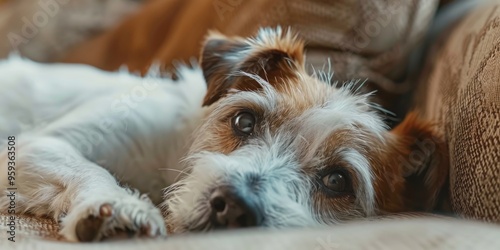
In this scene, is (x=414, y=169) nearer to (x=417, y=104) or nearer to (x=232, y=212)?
(x=417, y=104)

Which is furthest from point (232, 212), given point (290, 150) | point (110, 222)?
point (290, 150)

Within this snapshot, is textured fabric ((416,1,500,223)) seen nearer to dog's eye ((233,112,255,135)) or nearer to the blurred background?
the blurred background

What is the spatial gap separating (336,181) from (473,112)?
0.38m

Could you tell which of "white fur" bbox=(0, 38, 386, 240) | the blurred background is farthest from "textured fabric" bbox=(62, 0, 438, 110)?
"white fur" bbox=(0, 38, 386, 240)

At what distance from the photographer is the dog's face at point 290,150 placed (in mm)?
1405

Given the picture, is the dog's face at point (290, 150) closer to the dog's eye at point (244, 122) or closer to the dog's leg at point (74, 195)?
the dog's eye at point (244, 122)

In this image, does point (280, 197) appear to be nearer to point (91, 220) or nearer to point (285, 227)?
point (285, 227)

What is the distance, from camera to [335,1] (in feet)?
6.53

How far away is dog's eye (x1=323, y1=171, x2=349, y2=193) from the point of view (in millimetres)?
1602

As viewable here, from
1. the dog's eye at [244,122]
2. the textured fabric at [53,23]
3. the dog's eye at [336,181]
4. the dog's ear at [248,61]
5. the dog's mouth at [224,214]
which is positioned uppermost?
the textured fabric at [53,23]

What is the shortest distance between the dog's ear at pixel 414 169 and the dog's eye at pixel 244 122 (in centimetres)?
36

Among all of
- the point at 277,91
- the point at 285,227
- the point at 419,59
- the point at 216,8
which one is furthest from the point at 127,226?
the point at 419,59

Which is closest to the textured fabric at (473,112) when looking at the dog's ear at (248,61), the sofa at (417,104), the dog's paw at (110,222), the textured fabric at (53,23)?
the sofa at (417,104)

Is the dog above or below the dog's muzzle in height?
above
